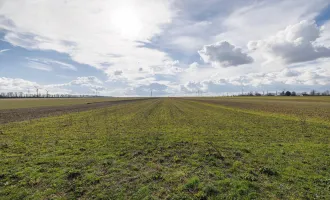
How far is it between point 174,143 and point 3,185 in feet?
30.7

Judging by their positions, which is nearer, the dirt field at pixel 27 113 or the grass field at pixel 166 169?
the grass field at pixel 166 169

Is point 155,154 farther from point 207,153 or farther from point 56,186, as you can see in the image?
point 56,186

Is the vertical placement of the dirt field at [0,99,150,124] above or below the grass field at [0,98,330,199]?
below

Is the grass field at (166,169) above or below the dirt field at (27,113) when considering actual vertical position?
above

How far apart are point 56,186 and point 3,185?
210 centimetres

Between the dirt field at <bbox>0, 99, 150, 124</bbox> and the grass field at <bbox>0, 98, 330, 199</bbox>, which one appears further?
the dirt field at <bbox>0, 99, 150, 124</bbox>

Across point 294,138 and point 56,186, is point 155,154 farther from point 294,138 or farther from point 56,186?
point 294,138

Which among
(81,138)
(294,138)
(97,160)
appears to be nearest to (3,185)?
(97,160)

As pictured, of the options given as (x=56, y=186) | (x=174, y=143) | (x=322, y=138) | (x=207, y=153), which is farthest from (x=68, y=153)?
(x=322, y=138)

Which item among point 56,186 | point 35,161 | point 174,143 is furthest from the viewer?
point 174,143

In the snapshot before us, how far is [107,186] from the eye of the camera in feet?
21.8

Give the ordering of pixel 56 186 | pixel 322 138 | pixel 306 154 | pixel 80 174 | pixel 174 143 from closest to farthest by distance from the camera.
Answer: pixel 56 186, pixel 80 174, pixel 306 154, pixel 174 143, pixel 322 138

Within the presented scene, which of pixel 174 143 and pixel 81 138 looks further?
pixel 81 138

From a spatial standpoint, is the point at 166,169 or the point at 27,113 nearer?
the point at 166,169
